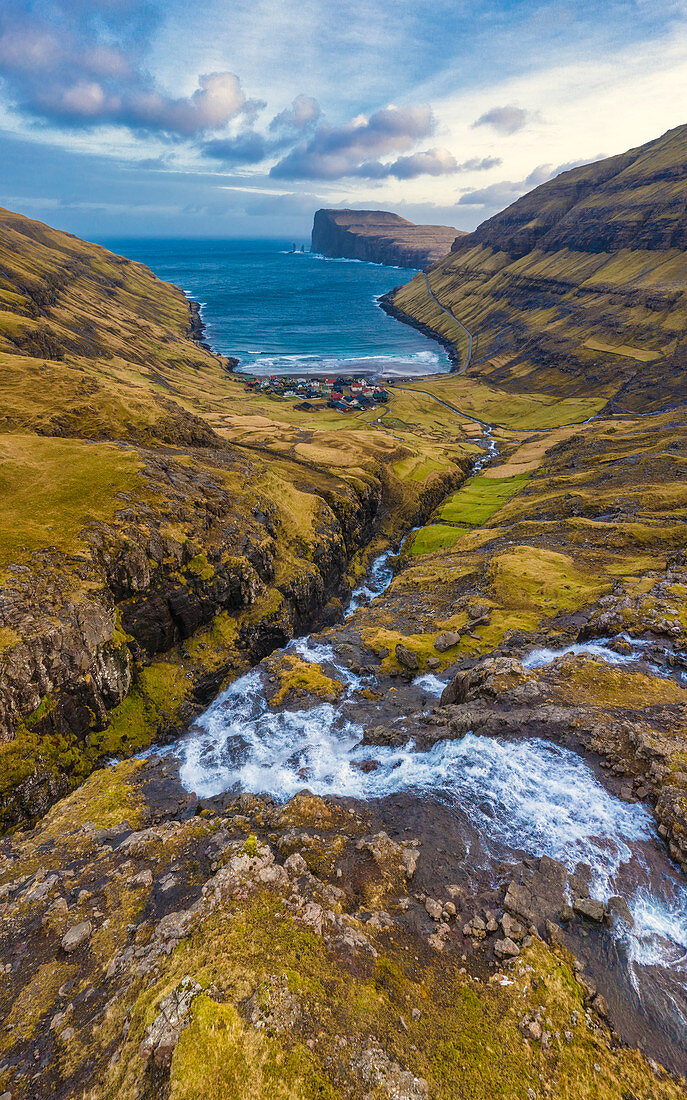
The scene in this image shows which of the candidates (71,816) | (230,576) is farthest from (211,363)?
(71,816)

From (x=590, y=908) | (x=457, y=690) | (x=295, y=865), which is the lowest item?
(x=457, y=690)

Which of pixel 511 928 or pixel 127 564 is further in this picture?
pixel 127 564

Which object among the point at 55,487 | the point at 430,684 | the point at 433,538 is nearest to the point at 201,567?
the point at 55,487

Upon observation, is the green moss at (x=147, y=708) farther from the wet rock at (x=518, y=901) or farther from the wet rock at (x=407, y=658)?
the wet rock at (x=518, y=901)

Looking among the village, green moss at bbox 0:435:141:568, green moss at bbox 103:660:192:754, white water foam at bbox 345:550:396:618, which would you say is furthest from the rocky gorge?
the village

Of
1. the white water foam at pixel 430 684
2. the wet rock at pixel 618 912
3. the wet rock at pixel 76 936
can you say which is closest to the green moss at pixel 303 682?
the white water foam at pixel 430 684

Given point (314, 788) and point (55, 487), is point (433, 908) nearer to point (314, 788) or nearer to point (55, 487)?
point (314, 788)

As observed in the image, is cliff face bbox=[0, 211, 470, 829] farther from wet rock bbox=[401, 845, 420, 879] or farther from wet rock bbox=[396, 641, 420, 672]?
wet rock bbox=[401, 845, 420, 879]
